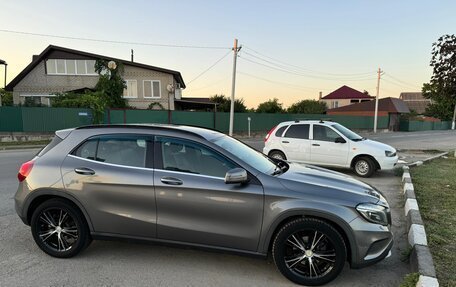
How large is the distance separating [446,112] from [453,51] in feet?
251

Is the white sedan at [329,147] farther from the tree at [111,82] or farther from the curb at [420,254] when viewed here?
the tree at [111,82]

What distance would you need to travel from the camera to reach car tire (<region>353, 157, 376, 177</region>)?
9164 millimetres

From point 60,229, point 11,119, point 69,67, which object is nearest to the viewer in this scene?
point 60,229

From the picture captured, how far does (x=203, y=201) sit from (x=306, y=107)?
186ft

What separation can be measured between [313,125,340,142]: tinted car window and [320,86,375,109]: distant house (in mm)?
68330

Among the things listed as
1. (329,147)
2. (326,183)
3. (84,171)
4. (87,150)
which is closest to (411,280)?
(326,183)

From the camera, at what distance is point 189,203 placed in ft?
11.5

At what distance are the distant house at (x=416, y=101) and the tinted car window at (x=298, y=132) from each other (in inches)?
4658

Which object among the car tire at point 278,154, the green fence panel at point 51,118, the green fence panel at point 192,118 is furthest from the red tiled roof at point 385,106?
the car tire at point 278,154

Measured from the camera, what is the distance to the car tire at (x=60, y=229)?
389cm

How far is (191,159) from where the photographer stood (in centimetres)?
368

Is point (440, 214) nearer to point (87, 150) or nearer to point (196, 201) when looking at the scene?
point (196, 201)

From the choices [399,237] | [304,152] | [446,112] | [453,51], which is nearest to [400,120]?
[446,112]

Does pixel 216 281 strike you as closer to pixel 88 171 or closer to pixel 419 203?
pixel 88 171
